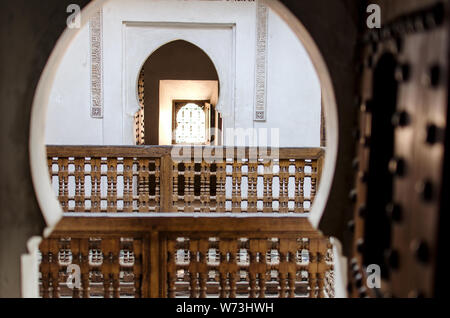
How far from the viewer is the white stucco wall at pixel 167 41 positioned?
795 centimetres

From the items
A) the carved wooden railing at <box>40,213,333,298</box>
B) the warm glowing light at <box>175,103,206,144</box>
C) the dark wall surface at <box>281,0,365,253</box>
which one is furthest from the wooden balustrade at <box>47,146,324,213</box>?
the warm glowing light at <box>175,103,206,144</box>

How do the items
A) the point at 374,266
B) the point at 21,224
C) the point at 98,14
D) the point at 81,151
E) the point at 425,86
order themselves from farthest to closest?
1. the point at 98,14
2. the point at 81,151
3. the point at 21,224
4. the point at 374,266
5. the point at 425,86

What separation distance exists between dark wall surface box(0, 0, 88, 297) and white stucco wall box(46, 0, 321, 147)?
5.96 m

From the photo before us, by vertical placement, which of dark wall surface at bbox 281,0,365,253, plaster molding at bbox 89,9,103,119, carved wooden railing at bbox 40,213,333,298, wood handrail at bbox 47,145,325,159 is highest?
plaster molding at bbox 89,9,103,119

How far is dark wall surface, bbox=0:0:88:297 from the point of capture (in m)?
1.91

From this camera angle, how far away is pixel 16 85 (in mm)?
1938

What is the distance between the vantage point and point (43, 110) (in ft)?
6.71

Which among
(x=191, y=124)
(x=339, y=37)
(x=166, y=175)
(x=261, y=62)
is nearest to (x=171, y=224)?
(x=339, y=37)

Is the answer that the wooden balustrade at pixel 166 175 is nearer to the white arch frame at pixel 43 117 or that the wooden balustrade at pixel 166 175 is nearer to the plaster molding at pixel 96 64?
the plaster molding at pixel 96 64

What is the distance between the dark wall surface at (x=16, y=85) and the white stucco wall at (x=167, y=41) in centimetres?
596

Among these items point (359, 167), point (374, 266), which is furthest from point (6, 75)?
point (374, 266)

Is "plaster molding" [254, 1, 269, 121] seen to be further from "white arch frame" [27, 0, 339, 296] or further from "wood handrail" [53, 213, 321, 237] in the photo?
"white arch frame" [27, 0, 339, 296]
